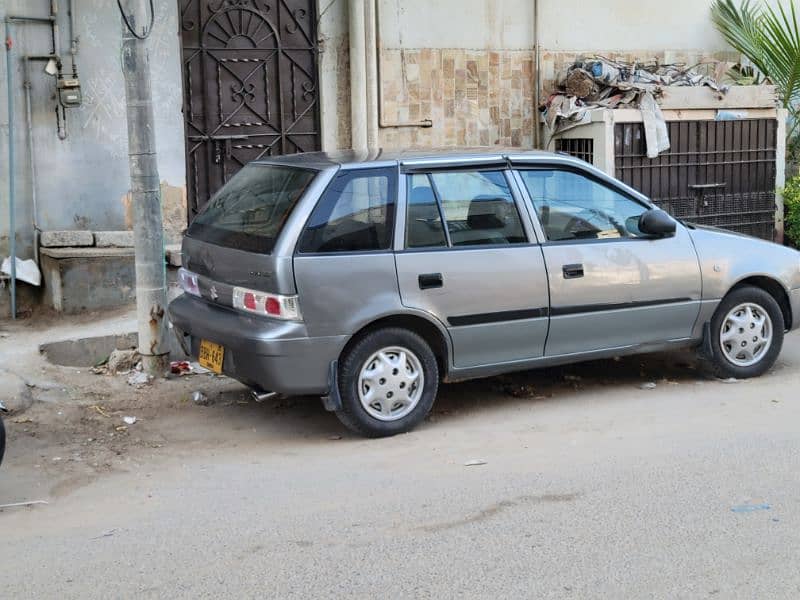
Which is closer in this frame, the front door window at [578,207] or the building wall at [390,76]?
the front door window at [578,207]

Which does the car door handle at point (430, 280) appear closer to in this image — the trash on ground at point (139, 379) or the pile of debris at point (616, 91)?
the trash on ground at point (139, 379)

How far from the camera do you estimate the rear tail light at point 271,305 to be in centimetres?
634

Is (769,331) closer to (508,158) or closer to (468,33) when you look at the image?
(508,158)

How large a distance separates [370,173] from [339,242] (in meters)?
0.51

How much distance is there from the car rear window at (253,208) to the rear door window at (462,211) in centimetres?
70

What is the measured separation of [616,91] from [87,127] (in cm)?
556

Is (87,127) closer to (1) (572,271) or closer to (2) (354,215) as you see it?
(2) (354,215)

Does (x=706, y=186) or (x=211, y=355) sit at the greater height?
(x=706, y=186)

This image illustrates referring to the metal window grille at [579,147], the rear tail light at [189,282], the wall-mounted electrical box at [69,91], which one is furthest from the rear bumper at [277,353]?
the metal window grille at [579,147]

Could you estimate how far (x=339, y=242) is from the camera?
654cm

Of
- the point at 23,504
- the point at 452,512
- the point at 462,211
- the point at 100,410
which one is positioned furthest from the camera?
the point at 100,410

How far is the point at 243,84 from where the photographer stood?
11.3m

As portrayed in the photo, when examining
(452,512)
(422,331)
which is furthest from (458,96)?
(452,512)

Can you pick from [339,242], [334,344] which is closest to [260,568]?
[334,344]
